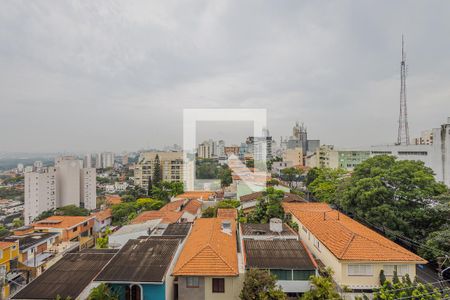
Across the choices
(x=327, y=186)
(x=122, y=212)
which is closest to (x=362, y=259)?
(x=327, y=186)

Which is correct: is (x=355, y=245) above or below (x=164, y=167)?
below

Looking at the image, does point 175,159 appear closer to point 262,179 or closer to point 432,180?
point 262,179

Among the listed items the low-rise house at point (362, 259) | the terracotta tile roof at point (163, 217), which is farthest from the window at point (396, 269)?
the terracotta tile roof at point (163, 217)

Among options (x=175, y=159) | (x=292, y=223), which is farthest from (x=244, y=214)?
(x=175, y=159)

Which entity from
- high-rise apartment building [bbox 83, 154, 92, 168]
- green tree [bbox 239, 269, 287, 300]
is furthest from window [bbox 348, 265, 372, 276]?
high-rise apartment building [bbox 83, 154, 92, 168]

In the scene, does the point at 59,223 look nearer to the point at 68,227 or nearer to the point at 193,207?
the point at 68,227

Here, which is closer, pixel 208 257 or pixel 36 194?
pixel 208 257
